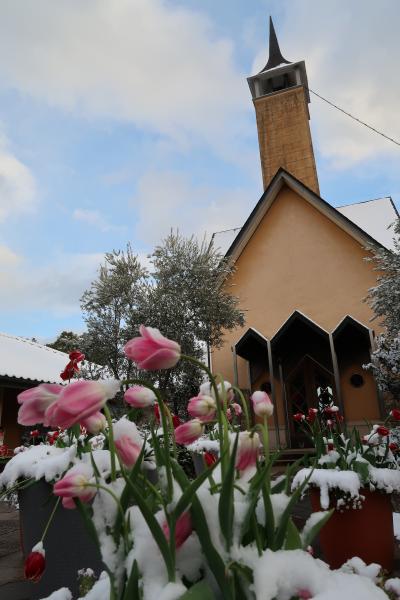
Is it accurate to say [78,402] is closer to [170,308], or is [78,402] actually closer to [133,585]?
[133,585]

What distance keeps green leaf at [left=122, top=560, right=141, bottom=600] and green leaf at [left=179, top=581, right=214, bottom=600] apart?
100 mm

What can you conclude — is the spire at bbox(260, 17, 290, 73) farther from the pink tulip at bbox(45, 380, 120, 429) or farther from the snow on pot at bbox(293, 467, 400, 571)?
the pink tulip at bbox(45, 380, 120, 429)

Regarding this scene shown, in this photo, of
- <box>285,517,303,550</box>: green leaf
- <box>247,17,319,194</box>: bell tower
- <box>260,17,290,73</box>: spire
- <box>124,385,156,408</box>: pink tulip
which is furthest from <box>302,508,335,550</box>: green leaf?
<box>260,17,290,73</box>: spire

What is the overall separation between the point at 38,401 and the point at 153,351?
242mm

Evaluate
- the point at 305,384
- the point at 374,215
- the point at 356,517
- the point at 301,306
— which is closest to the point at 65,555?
the point at 356,517

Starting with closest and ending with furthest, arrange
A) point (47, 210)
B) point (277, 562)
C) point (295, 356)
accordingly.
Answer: point (277, 562) → point (47, 210) → point (295, 356)

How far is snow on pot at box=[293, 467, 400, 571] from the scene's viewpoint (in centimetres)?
238

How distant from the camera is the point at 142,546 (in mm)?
697

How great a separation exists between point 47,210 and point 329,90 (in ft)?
23.9

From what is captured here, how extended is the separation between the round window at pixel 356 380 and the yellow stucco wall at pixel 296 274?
0.29m

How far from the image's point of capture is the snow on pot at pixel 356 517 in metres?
2.38

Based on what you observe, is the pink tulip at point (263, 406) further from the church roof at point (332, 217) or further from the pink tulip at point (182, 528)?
the church roof at point (332, 217)

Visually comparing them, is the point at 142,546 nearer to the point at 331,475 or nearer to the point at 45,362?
the point at 331,475

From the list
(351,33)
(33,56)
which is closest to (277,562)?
(33,56)
